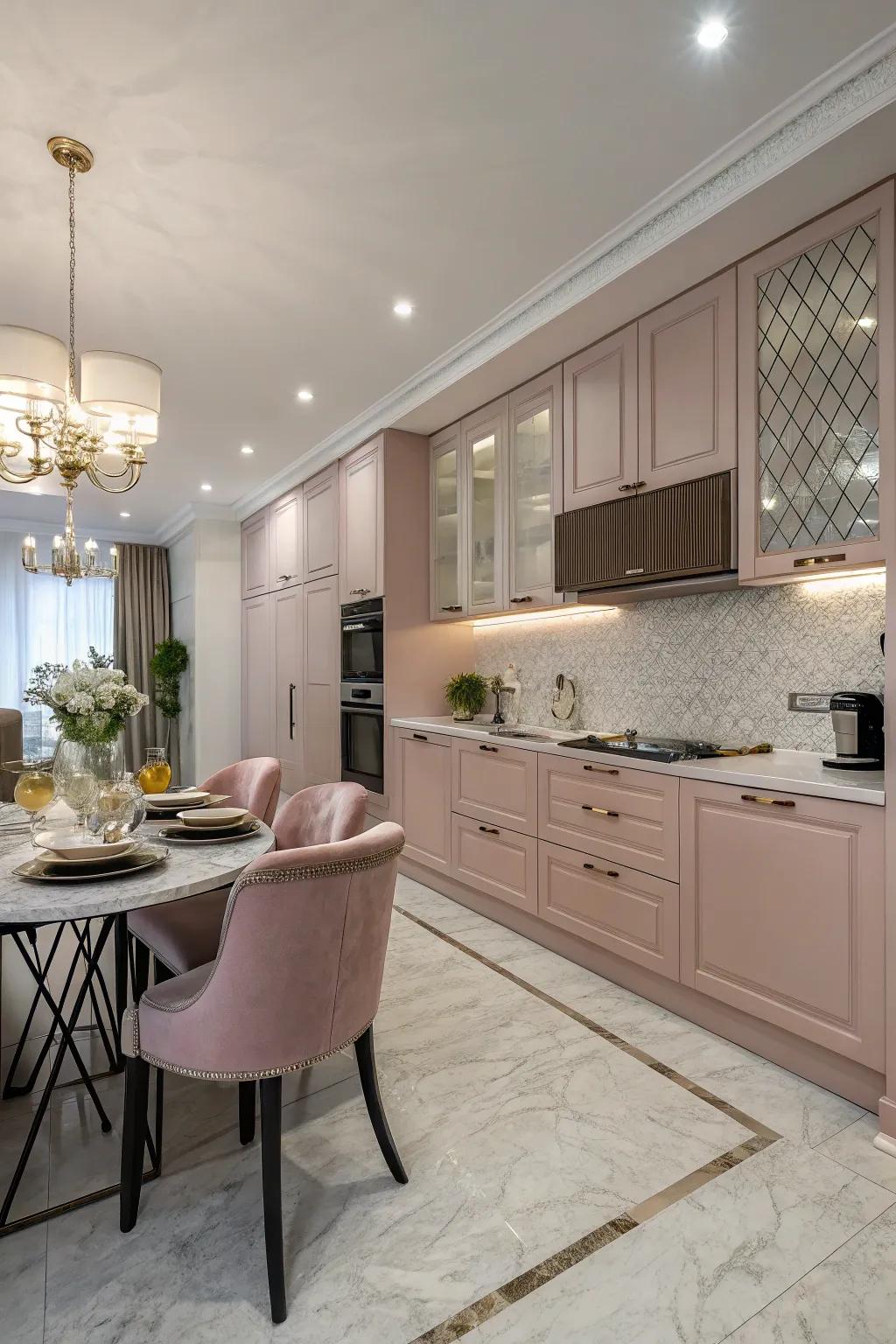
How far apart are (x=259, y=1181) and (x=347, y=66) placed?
2.71m

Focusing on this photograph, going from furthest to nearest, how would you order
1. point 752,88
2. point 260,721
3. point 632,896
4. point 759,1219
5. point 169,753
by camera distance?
point 169,753 → point 260,721 → point 632,896 → point 752,88 → point 759,1219

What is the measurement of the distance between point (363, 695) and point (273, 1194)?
3.22m

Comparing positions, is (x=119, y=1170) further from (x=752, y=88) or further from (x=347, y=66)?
(x=752, y=88)

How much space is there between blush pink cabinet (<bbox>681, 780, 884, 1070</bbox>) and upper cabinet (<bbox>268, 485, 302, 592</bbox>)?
3822 mm

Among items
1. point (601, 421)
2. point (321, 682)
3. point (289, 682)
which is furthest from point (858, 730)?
point (289, 682)

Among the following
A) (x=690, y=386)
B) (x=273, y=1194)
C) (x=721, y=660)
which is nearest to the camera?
(x=273, y=1194)

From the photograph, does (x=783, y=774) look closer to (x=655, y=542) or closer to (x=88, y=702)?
(x=655, y=542)

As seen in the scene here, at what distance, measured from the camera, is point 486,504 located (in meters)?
3.89

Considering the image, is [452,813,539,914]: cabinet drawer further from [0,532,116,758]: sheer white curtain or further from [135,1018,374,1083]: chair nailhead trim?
[0,532,116,758]: sheer white curtain

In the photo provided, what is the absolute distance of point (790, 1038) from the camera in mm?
2182

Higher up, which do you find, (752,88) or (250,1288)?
(752,88)

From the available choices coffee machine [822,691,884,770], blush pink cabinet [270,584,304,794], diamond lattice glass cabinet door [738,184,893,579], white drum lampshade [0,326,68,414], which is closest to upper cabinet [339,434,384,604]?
blush pink cabinet [270,584,304,794]

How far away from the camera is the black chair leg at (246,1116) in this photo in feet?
6.05

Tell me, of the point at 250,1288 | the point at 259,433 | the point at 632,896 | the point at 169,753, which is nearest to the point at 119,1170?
the point at 250,1288
